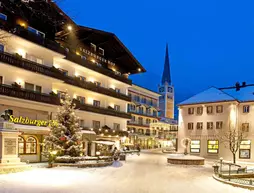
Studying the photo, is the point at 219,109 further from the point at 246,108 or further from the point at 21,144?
the point at 21,144

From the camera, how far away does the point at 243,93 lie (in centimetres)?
4466

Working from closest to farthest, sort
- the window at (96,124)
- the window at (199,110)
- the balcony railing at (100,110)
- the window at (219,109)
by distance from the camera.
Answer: the balcony railing at (100,110) → the window at (96,124) → the window at (219,109) → the window at (199,110)

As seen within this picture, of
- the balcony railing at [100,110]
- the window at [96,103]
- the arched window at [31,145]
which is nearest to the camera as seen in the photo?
the arched window at [31,145]

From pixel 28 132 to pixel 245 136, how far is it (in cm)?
3086

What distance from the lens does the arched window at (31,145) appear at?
89.5 ft

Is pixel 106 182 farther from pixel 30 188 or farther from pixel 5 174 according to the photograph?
pixel 5 174

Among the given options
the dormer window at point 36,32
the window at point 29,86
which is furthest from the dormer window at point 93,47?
the window at point 29,86

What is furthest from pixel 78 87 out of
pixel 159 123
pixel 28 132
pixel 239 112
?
pixel 159 123

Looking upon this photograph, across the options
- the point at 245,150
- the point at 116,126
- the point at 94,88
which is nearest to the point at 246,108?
the point at 245,150

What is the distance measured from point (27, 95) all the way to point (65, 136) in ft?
19.4

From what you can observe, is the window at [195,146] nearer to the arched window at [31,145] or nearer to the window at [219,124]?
the window at [219,124]

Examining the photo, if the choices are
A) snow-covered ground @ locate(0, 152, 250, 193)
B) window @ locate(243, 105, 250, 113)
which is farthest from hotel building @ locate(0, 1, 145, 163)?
window @ locate(243, 105, 250, 113)

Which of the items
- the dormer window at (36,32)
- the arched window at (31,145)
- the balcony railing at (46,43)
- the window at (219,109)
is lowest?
the arched window at (31,145)

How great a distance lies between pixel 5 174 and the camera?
58.1ft
